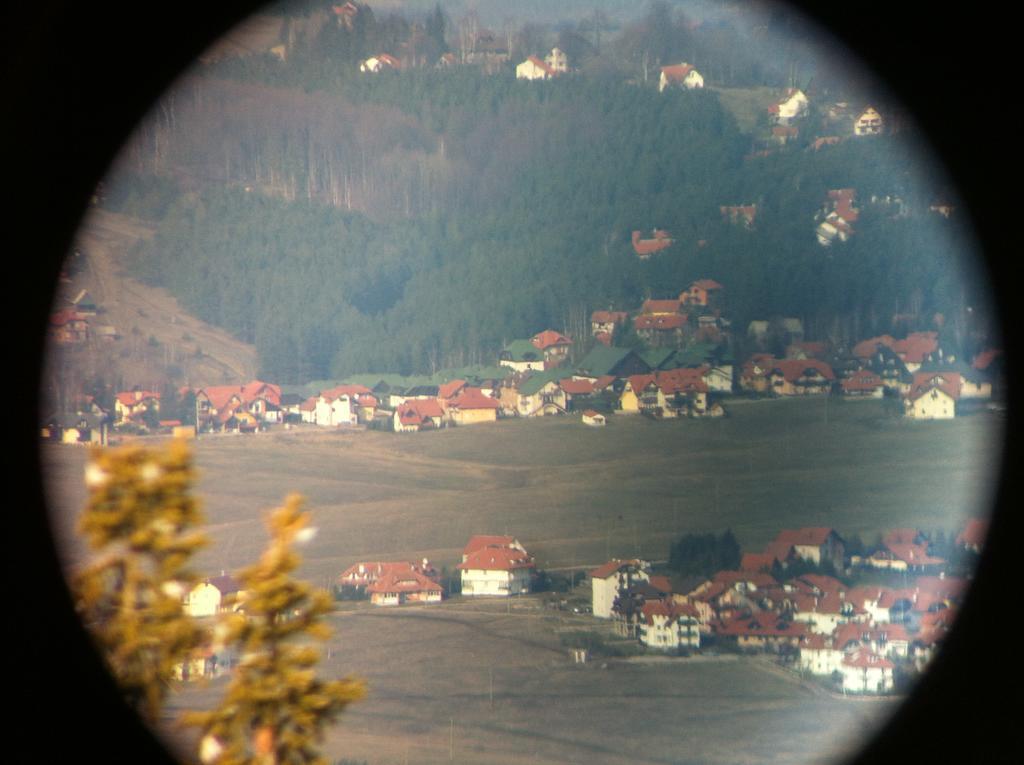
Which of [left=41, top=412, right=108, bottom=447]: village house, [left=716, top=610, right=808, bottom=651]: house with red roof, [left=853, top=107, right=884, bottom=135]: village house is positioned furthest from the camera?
[left=853, top=107, right=884, bottom=135]: village house

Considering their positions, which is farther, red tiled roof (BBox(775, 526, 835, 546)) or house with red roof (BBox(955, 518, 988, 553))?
red tiled roof (BBox(775, 526, 835, 546))

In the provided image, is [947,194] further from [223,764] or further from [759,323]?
[223,764]

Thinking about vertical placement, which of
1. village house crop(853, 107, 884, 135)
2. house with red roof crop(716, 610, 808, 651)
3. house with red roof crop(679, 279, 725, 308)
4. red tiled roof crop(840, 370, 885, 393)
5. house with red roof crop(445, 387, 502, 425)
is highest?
village house crop(853, 107, 884, 135)

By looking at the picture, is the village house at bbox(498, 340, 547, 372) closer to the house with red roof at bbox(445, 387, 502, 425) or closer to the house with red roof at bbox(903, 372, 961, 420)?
the house with red roof at bbox(445, 387, 502, 425)

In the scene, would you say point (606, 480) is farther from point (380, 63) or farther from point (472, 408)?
point (380, 63)

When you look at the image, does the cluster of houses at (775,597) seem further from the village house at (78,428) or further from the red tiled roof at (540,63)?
the red tiled roof at (540,63)

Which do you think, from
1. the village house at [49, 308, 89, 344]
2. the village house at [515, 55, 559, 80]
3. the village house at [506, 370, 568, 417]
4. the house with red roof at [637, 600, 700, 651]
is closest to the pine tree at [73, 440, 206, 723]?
the house with red roof at [637, 600, 700, 651]

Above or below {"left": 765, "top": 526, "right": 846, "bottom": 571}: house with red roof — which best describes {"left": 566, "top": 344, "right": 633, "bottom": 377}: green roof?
above
